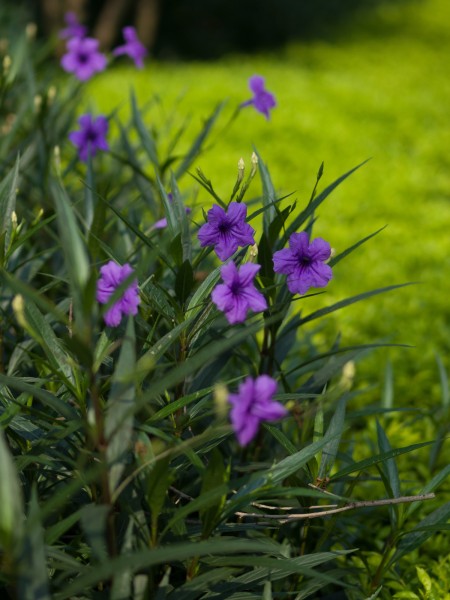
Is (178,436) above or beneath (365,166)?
above

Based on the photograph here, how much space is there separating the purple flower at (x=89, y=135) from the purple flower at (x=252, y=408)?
130 cm

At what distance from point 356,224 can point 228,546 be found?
364cm

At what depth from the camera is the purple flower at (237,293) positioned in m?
1.04

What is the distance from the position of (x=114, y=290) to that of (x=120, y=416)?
0.68 feet

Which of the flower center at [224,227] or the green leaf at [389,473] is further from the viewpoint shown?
the green leaf at [389,473]

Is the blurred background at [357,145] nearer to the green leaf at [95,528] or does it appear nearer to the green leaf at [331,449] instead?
the green leaf at [331,449]

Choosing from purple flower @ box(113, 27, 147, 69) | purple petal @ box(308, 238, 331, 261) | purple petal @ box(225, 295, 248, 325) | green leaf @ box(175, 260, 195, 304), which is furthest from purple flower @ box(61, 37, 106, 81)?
purple petal @ box(225, 295, 248, 325)

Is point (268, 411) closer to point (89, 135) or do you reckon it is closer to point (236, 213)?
point (236, 213)

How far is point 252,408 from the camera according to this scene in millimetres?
869

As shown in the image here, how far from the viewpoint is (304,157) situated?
5.16 meters

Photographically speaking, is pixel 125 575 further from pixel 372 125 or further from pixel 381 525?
pixel 372 125

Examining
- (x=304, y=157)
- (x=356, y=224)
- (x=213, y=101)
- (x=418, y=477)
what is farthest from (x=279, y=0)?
(x=418, y=477)

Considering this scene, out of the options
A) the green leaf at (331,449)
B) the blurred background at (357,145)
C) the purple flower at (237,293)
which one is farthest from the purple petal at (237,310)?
the blurred background at (357,145)

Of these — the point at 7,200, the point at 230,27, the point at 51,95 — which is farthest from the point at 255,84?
the point at 230,27
